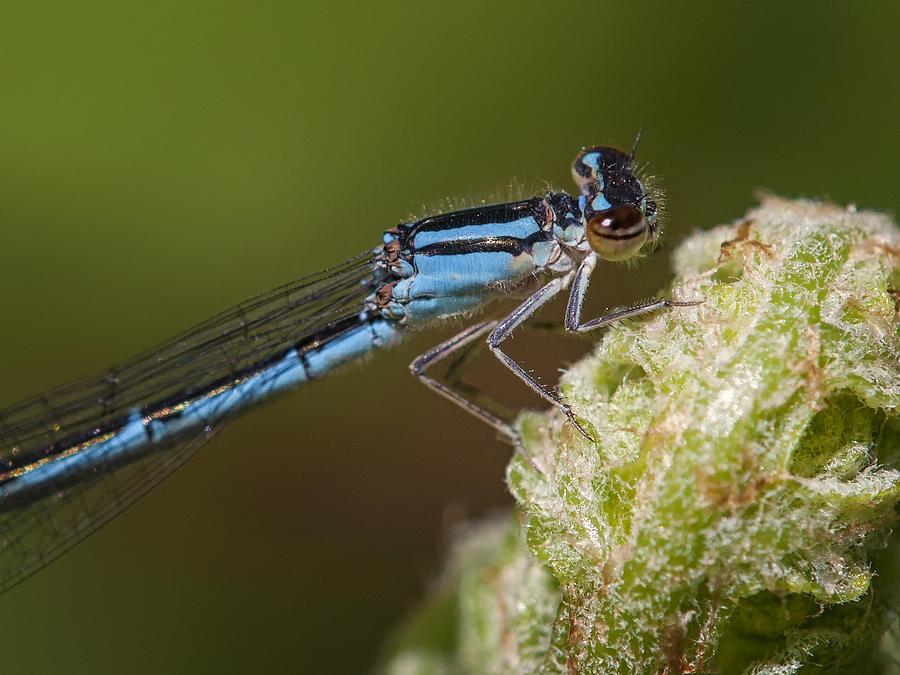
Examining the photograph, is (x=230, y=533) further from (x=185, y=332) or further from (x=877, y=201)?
(x=877, y=201)

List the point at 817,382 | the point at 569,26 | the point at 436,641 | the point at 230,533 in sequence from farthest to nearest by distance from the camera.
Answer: the point at 230,533
the point at 569,26
the point at 436,641
the point at 817,382

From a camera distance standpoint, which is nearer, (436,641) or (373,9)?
(436,641)

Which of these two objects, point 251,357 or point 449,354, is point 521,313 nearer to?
point 449,354

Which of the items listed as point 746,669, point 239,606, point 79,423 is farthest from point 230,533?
point 746,669

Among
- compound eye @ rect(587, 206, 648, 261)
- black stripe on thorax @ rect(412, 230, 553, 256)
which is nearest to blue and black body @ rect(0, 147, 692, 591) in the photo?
black stripe on thorax @ rect(412, 230, 553, 256)

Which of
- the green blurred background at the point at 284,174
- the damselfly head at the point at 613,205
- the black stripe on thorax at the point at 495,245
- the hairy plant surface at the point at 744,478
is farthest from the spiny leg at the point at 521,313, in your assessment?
the hairy plant surface at the point at 744,478

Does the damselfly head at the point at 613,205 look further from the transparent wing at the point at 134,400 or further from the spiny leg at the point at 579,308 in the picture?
the transparent wing at the point at 134,400
